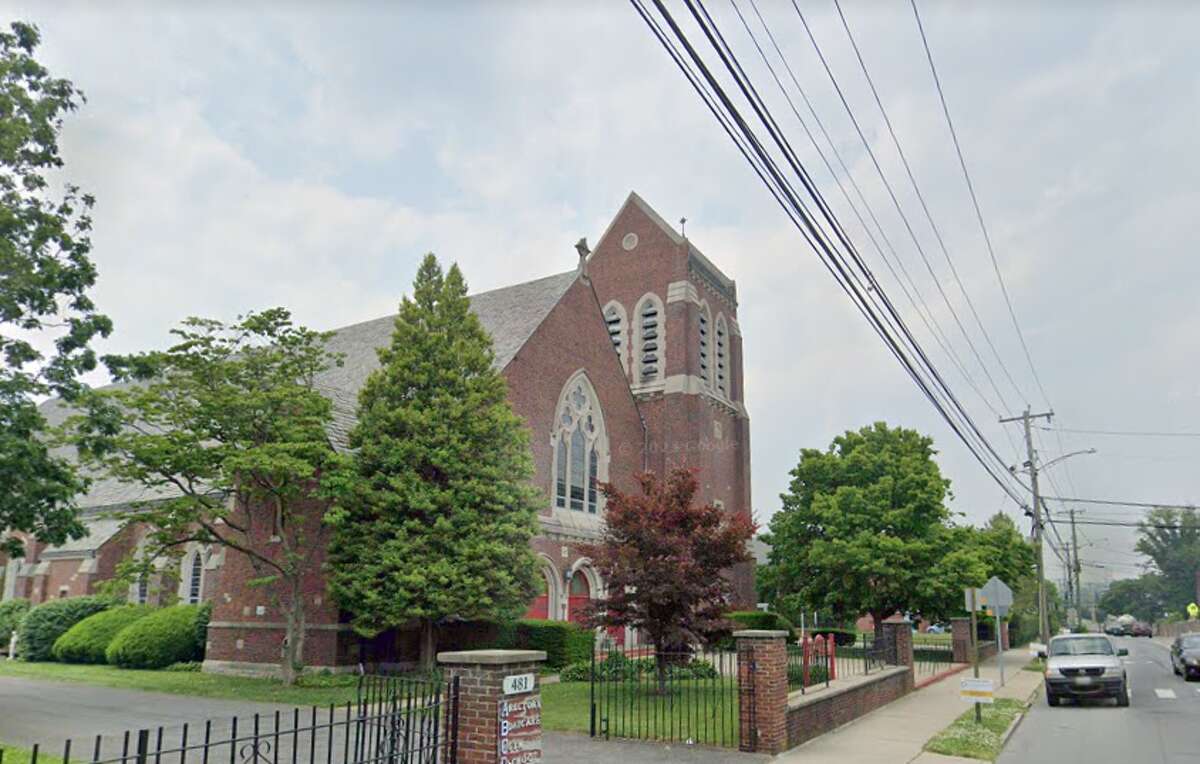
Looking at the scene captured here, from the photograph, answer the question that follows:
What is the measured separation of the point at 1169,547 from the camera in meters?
104

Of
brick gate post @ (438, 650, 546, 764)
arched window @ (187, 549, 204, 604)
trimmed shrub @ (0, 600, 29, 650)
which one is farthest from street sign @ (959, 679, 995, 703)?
trimmed shrub @ (0, 600, 29, 650)

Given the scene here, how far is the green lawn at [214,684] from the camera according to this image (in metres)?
18.4

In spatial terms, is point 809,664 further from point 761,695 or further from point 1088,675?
point 1088,675

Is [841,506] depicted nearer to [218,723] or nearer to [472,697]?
[218,723]

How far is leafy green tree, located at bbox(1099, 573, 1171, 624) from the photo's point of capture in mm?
106062

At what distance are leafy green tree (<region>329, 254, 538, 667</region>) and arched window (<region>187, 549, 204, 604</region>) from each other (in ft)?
31.6

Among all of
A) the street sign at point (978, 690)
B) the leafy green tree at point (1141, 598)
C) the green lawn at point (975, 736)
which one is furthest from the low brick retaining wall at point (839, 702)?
the leafy green tree at point (1141, 598)

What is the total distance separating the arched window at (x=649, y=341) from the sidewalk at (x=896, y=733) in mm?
19917

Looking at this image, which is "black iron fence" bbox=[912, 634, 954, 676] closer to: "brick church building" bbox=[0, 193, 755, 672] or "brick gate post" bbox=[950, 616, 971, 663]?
"brick gate post" bbox=[950, 616, 971, 663]

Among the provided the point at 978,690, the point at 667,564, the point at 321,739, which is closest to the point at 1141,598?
the point at 978,690

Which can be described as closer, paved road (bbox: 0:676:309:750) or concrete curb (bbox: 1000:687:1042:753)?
paved road (bbox: 0:676:309:750)

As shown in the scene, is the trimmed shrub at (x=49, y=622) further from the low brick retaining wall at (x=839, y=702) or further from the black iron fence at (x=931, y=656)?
the black iron fence at (x=931, y=656)

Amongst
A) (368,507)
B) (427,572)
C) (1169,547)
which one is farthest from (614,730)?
(1169,547)

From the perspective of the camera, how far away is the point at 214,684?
2070 centimetres
